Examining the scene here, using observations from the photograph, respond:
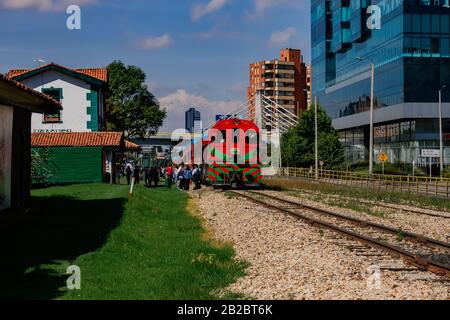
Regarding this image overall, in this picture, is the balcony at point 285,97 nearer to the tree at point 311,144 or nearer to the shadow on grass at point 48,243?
the tree at point 311,144

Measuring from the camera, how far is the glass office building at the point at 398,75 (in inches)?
2751

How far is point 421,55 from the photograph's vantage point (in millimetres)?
71062

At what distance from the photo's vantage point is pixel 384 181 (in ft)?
140

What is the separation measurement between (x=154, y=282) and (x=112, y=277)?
800 millimetres

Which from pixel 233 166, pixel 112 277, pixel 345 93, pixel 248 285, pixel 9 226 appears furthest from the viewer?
pixel 345 93

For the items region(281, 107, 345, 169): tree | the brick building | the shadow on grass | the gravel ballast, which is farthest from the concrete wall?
the brick building

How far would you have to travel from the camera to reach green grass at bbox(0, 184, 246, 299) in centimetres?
930

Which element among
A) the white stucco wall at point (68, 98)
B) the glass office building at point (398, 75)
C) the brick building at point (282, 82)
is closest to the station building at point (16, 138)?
the white stucco wall at point (68, 98)

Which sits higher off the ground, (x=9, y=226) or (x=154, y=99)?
(x=154, y=99)

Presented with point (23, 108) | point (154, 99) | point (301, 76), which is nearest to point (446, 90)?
point (154, 99)

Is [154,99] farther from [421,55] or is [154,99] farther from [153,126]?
[421,55]

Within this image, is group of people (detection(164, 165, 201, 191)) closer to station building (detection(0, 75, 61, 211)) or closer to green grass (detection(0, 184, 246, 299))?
green grass (detection(0, 184, 246, 299))

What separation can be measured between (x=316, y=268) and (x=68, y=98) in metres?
33.9

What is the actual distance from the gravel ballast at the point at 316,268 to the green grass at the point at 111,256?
572mm
